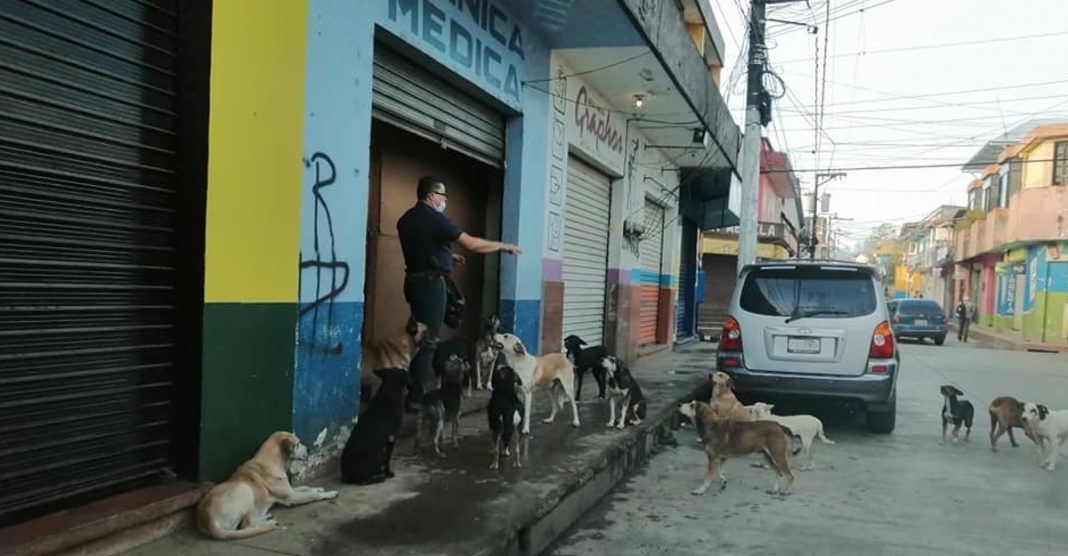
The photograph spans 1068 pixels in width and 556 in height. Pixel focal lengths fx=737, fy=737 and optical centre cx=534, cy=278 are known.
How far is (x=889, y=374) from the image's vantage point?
7.59 m

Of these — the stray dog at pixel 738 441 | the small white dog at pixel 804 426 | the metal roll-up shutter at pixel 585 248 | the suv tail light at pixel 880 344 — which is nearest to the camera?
the stray dog at pixel 738 441

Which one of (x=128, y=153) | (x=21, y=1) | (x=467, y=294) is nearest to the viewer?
(x=21, y=1)

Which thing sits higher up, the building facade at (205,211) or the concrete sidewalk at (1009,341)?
the building facade at (205,211)

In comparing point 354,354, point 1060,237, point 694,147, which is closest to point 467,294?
point 354,354

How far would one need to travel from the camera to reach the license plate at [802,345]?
7715 mm

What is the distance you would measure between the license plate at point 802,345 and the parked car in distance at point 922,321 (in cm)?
1939

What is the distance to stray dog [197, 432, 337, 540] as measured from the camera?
354 centimetres

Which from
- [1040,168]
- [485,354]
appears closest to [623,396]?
[485,354]

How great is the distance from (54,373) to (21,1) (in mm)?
1571

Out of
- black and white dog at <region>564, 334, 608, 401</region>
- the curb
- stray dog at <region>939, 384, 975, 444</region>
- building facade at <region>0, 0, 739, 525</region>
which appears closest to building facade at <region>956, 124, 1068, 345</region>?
stray dog at <region>939, 384, 975, 444</region>

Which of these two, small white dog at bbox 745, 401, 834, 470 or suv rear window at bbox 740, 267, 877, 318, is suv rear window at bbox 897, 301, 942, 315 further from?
small white dog at bbox 745, 401, 834, 470

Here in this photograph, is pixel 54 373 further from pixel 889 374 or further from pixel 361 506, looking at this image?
pixel 889 374

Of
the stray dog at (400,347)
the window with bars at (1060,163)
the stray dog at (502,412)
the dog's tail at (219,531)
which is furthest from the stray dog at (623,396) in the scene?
the window with bars at (1060,163)

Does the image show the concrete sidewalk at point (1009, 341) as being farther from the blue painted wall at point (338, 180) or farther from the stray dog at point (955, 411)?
the blue painted wall at point (338, 180)
